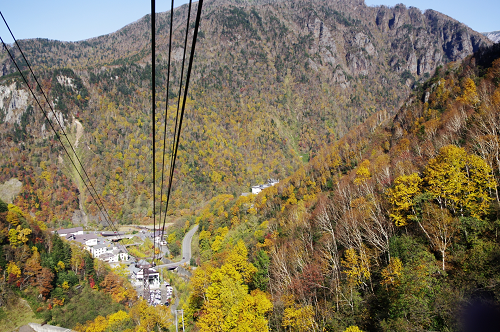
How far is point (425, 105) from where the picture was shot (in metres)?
54.6

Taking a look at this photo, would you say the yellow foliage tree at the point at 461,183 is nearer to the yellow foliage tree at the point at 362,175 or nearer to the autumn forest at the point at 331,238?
the autumn forest at the point at 331,238

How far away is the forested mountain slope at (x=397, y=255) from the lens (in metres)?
14.9

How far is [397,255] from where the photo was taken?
1991 cm

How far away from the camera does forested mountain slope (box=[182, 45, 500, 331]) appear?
14.9m

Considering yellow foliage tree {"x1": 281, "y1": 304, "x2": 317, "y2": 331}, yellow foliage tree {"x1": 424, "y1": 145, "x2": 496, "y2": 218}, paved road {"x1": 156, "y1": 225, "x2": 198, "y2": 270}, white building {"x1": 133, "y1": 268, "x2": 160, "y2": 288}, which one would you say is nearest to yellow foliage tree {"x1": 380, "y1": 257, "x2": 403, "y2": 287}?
yellow foliage tree {"x1": 424, "y1": 145, "x2": 496, "y2": 218}

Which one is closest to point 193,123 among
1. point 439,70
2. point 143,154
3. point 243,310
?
point 143,154

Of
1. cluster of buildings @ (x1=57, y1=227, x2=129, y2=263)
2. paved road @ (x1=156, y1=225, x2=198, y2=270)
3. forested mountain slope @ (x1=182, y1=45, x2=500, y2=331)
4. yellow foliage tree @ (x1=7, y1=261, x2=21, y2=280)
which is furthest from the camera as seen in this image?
cluster of buildings @ (x1=57, y1=227, x2=129, y2=263)

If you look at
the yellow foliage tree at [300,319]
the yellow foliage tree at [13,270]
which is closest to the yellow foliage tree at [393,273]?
the yellow foliage tree at [300,319]

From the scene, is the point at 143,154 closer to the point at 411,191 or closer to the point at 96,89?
the point at 96,89

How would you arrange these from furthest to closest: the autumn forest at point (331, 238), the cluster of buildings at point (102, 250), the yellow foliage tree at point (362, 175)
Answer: the cluster of buildings at point (102, 250) < the yellow foliage tree at point (362, 175) < the autumn forest at point (331, 238)

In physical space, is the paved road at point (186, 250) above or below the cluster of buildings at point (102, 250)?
below

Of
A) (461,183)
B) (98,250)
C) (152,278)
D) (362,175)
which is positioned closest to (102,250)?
(98,250)

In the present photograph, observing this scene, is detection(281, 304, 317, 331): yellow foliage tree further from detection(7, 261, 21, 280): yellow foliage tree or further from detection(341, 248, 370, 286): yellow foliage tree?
detection(7, 261, 21, 280): yellow foliage tree

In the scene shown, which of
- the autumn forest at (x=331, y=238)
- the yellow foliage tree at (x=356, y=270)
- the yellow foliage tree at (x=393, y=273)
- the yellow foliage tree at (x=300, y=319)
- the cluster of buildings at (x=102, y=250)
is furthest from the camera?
the cluster of buildings at (x=102, y=250)
